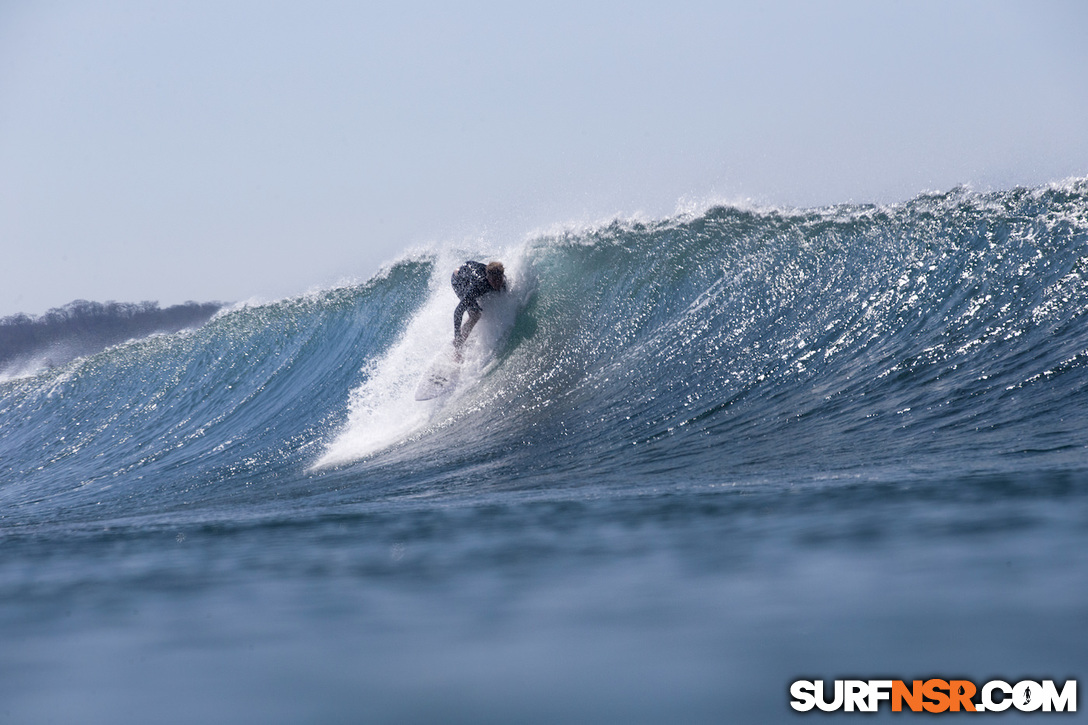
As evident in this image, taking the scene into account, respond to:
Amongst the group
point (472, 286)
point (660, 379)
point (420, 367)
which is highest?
point (472, 286)

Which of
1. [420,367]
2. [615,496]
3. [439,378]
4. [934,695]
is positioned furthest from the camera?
[420,367]

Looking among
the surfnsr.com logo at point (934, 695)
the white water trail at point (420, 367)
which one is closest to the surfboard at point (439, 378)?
the white water trail at point (420, 367)

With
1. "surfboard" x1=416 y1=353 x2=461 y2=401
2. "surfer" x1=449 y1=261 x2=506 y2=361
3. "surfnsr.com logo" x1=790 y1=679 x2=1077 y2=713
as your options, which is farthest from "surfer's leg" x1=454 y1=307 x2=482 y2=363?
"surfnsr.com logo" x1=790 y1=679 x2=1077 y2=713

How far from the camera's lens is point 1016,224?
9828 mm

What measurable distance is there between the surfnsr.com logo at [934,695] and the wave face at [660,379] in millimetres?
2521

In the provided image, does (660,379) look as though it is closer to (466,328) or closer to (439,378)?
(439,378)

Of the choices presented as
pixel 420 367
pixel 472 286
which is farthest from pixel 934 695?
pixel 472 286

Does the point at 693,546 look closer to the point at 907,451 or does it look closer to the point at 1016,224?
the point at 907,451

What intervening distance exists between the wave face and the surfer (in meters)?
0.25

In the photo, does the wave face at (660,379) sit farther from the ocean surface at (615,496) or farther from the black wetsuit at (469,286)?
the black wetsuit at (469,286)

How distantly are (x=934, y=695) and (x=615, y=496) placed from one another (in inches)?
113

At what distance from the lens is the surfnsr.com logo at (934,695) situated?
6.20 ft

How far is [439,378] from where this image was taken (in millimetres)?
10648

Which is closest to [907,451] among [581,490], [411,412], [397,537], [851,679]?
[581,490]
